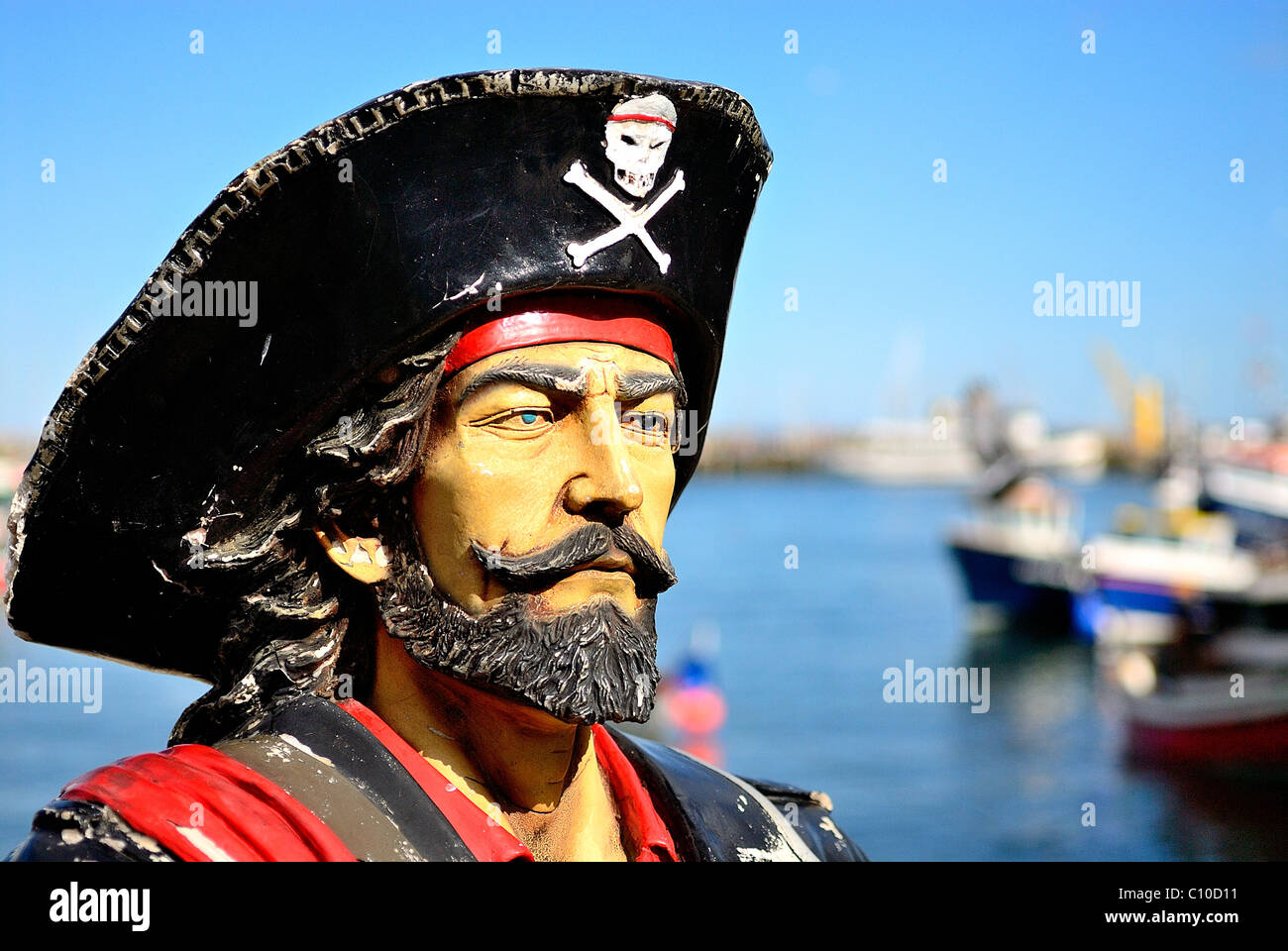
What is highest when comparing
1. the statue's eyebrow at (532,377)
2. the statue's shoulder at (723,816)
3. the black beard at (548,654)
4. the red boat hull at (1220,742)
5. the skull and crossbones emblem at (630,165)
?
the red boat hull at (1220,742)

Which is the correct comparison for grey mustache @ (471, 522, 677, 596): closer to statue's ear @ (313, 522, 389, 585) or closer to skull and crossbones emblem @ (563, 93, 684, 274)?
statue's ear @ (313, 522, 389, 585)

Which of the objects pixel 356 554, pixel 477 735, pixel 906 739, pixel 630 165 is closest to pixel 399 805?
pixel 477 735

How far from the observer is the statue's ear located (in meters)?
3.34

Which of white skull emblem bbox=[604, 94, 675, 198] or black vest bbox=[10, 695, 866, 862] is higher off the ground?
white skull emblem bbox=[604, 94, 675, 198]

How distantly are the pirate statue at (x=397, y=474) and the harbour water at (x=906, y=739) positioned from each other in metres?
4.37

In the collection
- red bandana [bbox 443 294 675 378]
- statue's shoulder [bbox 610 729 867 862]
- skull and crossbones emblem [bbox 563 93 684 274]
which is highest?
skull and crossbones emblem [bbox 563 93 684 274]

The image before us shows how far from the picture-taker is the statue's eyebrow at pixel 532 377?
3.14 metres

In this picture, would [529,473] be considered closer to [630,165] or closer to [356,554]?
[356,554]

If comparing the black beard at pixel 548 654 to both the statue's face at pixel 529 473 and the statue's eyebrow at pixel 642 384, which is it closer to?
the statue's face at pixel 529 473

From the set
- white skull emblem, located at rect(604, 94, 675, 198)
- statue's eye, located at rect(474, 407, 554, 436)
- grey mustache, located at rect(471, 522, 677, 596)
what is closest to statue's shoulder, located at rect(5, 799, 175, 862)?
grey mustache, located at rect(471, 522, 677, 596)

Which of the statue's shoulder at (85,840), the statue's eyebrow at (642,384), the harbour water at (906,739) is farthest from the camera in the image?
the harbour water at (906,739)

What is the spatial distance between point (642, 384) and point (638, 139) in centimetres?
53

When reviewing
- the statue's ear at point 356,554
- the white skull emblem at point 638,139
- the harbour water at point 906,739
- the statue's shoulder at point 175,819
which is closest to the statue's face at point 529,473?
the statue's ear at point 356,554

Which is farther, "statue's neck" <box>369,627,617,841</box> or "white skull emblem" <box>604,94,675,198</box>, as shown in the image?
"statue's neck" <box>369,627,617,841</box>
